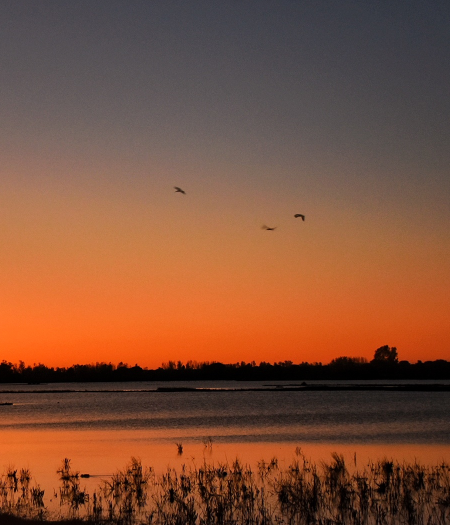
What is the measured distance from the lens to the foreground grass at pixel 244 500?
22.3 m

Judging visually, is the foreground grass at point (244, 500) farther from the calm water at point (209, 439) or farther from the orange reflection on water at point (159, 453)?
the calm water at point (209, 439)

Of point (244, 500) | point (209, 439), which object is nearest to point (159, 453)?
point (209, 439)

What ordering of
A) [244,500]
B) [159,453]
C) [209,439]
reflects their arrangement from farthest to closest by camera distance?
[209,439]
[159,453]
[244,500]

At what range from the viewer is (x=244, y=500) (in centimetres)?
2472

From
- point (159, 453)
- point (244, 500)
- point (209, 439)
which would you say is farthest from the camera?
point (209, 439)

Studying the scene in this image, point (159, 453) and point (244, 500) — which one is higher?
point (244, 500)

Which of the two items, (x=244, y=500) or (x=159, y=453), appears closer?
(x=244, y=500)

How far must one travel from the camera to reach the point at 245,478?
29.3 metres

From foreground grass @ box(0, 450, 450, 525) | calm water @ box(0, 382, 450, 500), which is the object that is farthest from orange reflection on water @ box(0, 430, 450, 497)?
foreground grass @ box(0, 450, 450, 525)

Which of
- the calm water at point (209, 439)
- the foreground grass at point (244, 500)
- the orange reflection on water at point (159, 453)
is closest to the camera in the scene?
the foreground grass at point (244, 500)

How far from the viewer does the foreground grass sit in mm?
22297

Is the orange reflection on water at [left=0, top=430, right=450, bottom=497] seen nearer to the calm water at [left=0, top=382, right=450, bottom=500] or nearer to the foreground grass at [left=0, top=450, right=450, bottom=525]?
the calm water at [left=0, top=382, right=450, bottom=500]

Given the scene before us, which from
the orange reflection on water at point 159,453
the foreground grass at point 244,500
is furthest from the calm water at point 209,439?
the foreground grass at point 244,500

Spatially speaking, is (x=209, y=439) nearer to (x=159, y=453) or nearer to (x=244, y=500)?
(x=159, y=453)
